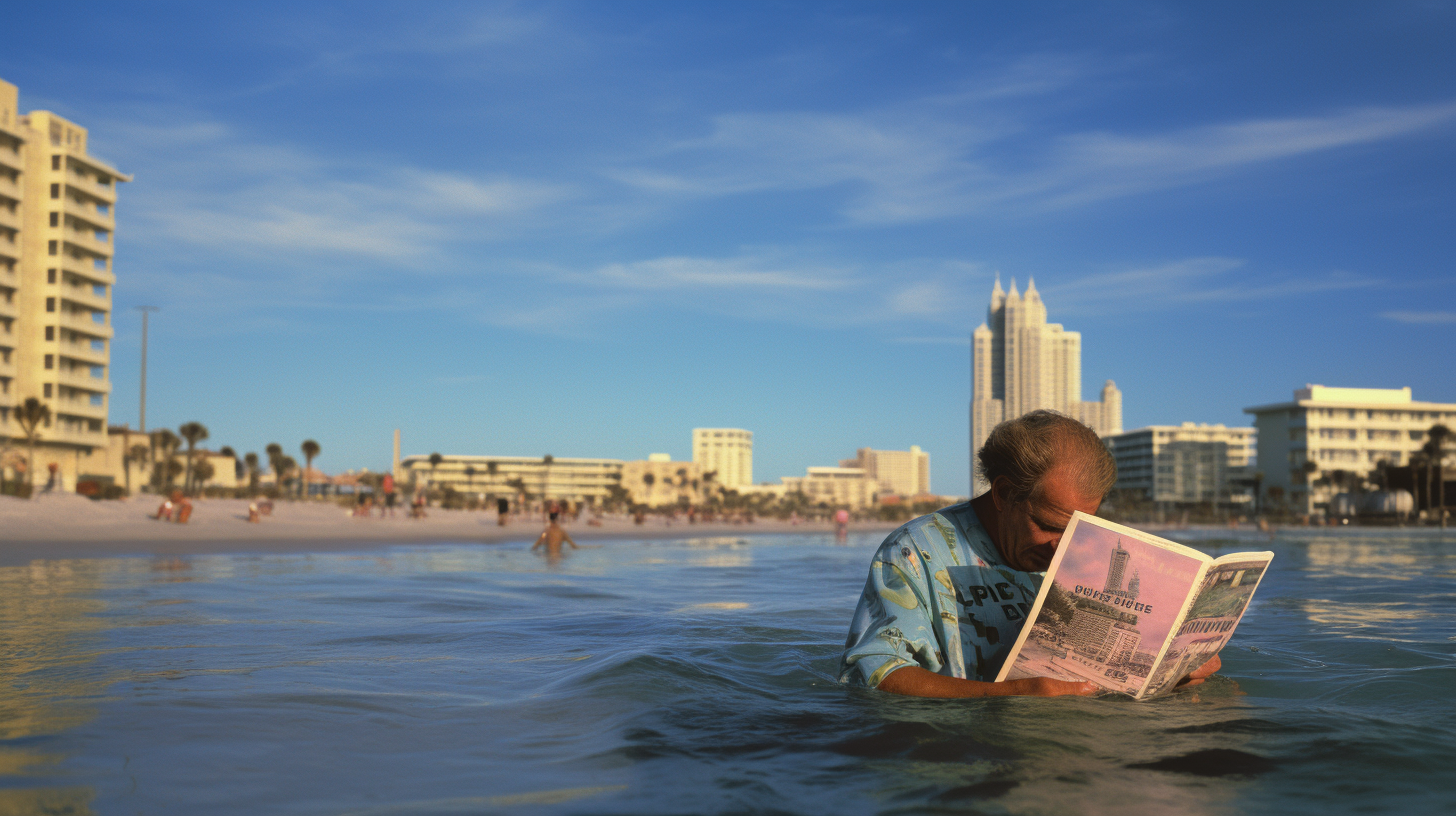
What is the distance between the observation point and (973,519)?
3.13 meters

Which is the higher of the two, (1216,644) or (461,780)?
(1216,644)

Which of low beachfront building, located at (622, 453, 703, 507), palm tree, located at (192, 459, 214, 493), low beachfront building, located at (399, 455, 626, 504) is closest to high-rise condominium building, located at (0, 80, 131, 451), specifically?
palm tree, located at (192, 459, 214, 493)

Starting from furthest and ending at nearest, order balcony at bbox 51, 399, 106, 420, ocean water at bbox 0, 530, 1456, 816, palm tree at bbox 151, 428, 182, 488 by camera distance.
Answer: palm tree at bbox 151, 428, 182, 488 → balcony at bbox 51, 399, 106, 420 → ocean water at bbox 0, 530, 1456, 816

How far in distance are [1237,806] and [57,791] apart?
8.99 ft

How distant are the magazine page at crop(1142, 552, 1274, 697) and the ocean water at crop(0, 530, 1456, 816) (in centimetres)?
20

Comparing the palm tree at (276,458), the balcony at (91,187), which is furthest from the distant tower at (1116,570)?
the palm tree at (276,458)

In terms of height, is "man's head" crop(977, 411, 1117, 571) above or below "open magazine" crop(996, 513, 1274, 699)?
above

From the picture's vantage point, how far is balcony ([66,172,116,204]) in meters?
61.9

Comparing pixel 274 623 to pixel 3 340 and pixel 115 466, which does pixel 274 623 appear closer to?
pixel 3 340

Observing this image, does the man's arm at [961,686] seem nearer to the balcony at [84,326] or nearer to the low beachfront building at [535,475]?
the balcony at [84,326]

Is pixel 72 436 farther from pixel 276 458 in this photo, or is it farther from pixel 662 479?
pixel 662 479

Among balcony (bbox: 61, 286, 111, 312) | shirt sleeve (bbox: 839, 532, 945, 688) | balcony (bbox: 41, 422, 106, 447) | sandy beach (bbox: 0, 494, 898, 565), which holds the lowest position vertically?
sandy beach (bbox: 0, 494, 898, 565)

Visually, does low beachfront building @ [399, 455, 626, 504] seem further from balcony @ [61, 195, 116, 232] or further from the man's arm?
the man's arm

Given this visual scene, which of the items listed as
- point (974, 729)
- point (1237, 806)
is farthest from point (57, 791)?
point (1237, 806)
